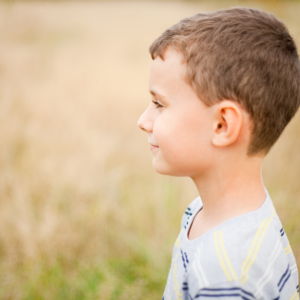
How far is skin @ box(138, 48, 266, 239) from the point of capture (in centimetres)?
103

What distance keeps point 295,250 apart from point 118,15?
12237 mm

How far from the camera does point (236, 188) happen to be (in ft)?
3.57

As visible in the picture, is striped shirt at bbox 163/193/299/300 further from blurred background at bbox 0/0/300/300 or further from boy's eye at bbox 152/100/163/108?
blurred background at bbox 0/0/300/300

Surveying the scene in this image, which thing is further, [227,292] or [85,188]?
[85,188]

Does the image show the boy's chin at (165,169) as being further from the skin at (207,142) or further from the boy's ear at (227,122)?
the boy's ear at (227,122)

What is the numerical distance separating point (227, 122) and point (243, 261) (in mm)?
477

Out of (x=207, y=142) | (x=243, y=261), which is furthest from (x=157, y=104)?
(x=243, y=261)

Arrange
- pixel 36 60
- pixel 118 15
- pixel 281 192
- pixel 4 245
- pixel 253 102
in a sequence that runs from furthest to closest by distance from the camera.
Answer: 1. pixel 118 15
2. pixel 36 60
3. pixel 281 192
4. pixel 4 245
5. pixel 253 102

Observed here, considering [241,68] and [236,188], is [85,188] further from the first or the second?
[241,68]

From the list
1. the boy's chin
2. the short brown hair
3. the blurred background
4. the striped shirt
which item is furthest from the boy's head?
the blurred background

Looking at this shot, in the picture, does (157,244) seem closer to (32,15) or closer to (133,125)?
(133,125)

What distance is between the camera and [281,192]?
330cm

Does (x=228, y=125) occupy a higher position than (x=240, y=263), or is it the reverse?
(x=228, y=125)

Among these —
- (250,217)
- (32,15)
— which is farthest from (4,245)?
(32,15)
